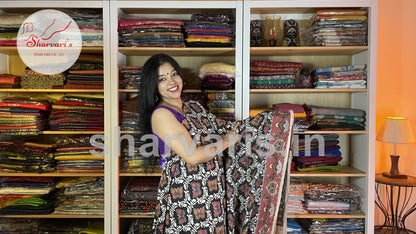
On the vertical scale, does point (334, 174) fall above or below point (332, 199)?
above

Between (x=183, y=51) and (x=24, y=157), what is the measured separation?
146 cm

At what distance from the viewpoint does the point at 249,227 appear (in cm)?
188

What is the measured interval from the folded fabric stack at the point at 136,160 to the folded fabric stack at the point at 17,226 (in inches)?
34.6

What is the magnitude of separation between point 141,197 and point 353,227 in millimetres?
1639

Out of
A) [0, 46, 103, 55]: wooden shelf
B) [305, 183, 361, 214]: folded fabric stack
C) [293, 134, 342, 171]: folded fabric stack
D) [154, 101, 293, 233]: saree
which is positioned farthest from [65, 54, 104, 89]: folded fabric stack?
[305, 183, 361, 214]: folded fabric stack

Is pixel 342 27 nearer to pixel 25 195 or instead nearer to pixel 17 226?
pixel 25 195

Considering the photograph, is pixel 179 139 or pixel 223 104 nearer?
pixel 179 139

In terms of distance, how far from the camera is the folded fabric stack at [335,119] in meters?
2.50

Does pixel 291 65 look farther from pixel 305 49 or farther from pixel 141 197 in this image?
pixel 141 197

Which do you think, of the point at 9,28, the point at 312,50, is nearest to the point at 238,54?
the point at 312,50

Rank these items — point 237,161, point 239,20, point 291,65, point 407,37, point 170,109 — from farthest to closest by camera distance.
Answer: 1. point 407,37
2. point 291,65
3. point 239,20
4. point 237,161
5. point 170,109

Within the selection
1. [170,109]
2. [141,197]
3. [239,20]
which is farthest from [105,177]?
[239,20]

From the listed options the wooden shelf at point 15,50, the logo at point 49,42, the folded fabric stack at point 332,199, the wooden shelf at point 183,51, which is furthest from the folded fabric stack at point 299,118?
the logo at point 49,42

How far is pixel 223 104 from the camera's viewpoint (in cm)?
249
